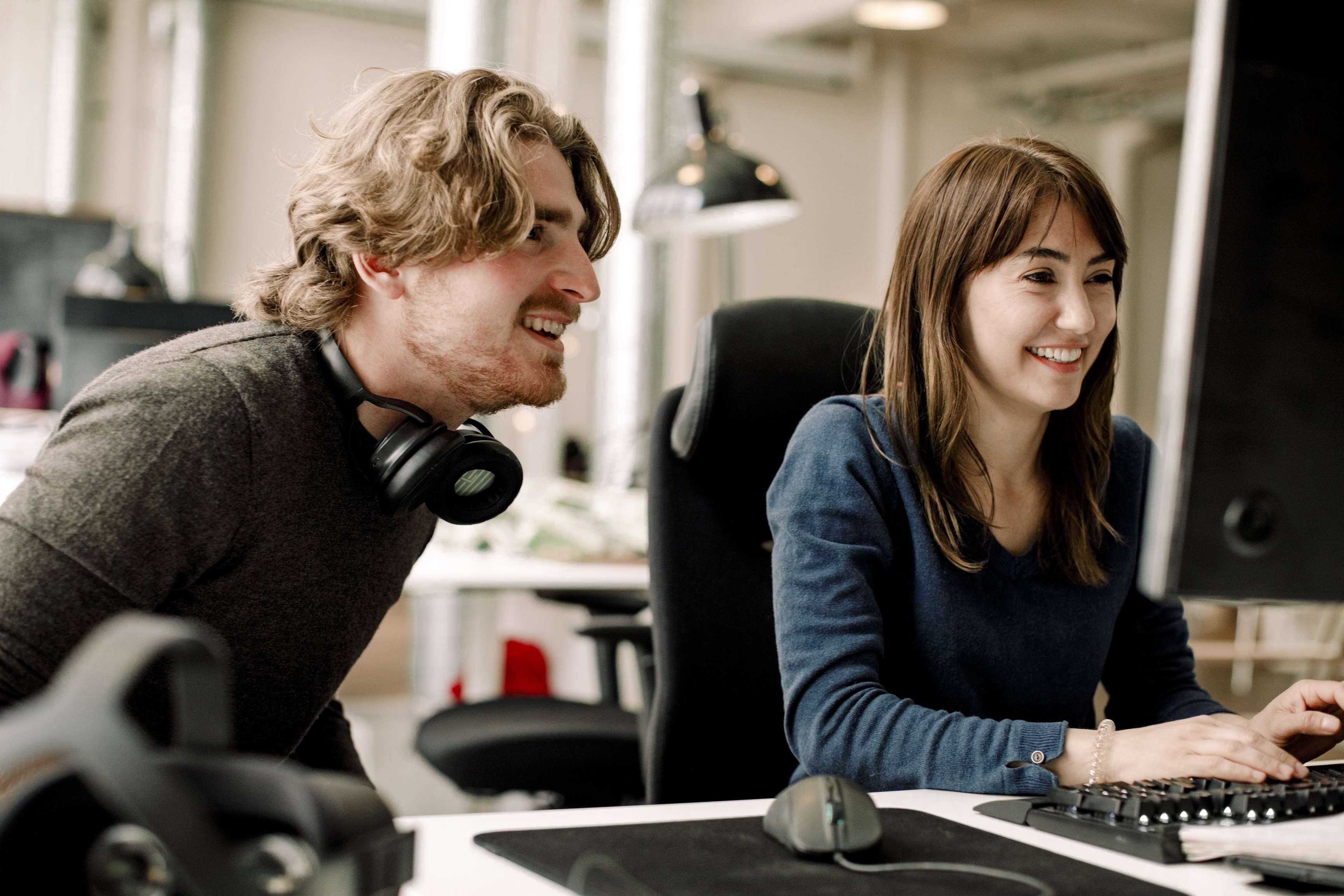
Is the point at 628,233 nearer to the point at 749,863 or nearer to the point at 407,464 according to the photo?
the point at 407,464

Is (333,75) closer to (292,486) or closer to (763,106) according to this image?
(763,106)

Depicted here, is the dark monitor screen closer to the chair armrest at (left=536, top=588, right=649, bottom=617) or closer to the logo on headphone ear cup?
the chair armrest at (left=536, top=588, right=649, bottom=617)

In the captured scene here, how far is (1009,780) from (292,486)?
2.15 feet

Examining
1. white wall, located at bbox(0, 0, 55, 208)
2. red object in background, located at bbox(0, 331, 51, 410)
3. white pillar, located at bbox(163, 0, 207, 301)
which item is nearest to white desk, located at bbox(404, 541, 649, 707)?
red object in background, located at bbox(0, 331, 51, 410)

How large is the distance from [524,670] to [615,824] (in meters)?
2.68

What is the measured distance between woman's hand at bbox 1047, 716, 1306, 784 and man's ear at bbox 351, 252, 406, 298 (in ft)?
2.41

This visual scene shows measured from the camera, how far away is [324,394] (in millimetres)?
1140

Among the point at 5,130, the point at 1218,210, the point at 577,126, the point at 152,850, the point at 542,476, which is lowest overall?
the point at 542,476

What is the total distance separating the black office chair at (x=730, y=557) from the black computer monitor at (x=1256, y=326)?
798mm

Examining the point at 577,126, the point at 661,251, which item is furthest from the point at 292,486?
the point at 661,251

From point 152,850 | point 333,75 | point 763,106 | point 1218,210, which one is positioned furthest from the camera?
point 763,106

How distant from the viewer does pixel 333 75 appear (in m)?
6.60

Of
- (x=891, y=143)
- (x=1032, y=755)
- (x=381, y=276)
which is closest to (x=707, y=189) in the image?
(x=381, y=276)

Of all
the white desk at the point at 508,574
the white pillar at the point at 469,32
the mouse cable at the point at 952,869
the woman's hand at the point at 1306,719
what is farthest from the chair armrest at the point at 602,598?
the white pillar at the point at 469,32
